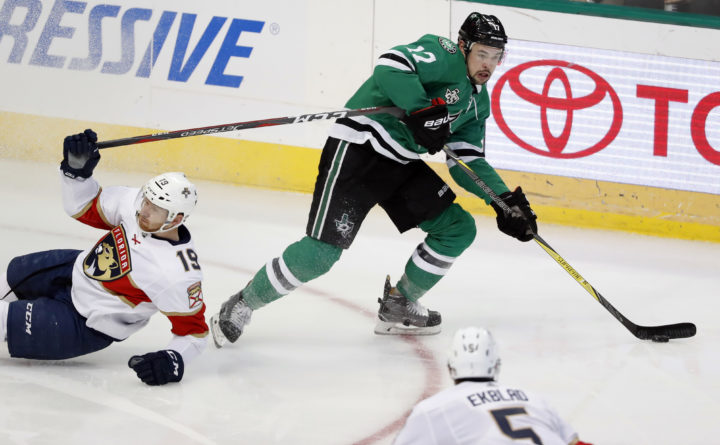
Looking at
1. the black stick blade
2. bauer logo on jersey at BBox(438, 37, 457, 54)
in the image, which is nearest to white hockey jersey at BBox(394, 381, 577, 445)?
bauer logo on jersey at BBox(438, 37, 457, 54)

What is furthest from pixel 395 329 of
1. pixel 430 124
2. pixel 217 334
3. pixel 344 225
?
pixel 430 124

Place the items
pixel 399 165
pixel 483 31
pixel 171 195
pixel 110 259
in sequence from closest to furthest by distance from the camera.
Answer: pixel 171 195
pixel 110 259
pixel 483 31
pixel 399 165

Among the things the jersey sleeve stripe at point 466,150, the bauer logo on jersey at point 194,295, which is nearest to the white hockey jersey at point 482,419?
the bauer logo on jersey at point 194,295

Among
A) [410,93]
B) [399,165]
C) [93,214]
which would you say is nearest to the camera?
[93,214]

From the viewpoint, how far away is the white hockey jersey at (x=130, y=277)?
260cm

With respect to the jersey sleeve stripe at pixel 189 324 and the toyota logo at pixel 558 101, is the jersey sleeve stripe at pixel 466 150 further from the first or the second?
the toyota logo at pixel 558 101

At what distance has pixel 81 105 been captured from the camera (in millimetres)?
5484

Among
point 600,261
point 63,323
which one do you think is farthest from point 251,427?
point 600,261

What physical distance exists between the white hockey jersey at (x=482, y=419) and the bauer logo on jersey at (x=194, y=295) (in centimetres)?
105

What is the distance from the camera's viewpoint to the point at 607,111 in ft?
17.5

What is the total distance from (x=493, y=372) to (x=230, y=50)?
3.96 meters

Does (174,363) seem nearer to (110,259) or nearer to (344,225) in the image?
(110,259)

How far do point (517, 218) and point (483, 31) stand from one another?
2.13 ft

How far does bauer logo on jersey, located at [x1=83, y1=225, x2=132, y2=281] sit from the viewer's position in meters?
2.63
